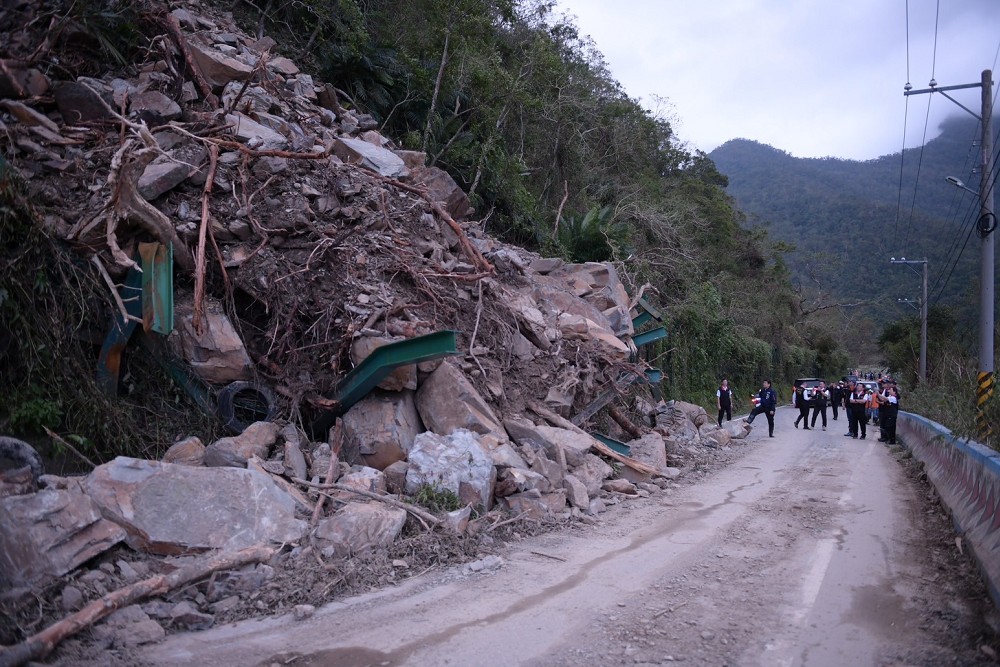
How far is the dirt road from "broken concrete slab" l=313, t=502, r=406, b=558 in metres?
0.62

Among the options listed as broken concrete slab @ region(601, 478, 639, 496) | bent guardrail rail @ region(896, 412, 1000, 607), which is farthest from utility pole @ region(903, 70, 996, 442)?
broken concrete slab @ region(601, 478, 639, 496)

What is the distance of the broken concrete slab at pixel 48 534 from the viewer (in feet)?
15.9

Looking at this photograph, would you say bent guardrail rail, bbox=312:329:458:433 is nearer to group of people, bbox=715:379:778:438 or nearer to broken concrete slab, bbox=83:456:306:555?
broken concrete slab, bbox=83:456:306:555

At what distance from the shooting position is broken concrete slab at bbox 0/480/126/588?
4.84 metres

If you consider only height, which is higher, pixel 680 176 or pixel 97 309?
pixel 680 176

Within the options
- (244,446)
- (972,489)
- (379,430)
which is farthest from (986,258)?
(244,446)

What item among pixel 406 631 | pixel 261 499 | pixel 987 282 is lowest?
pixel 406 631

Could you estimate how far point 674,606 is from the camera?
5340 millimetres

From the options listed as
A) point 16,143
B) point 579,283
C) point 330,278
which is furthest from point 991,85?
point 16,143

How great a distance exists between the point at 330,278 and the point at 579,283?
659 cm

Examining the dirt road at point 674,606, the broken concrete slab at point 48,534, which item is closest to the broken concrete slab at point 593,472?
the dirt road at point 674,606

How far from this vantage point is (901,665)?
14.1 ft

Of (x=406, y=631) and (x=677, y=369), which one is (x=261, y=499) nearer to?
(x=406, y=631)

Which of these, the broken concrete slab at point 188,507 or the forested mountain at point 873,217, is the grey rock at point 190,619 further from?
the forested mountain at point 873,217
